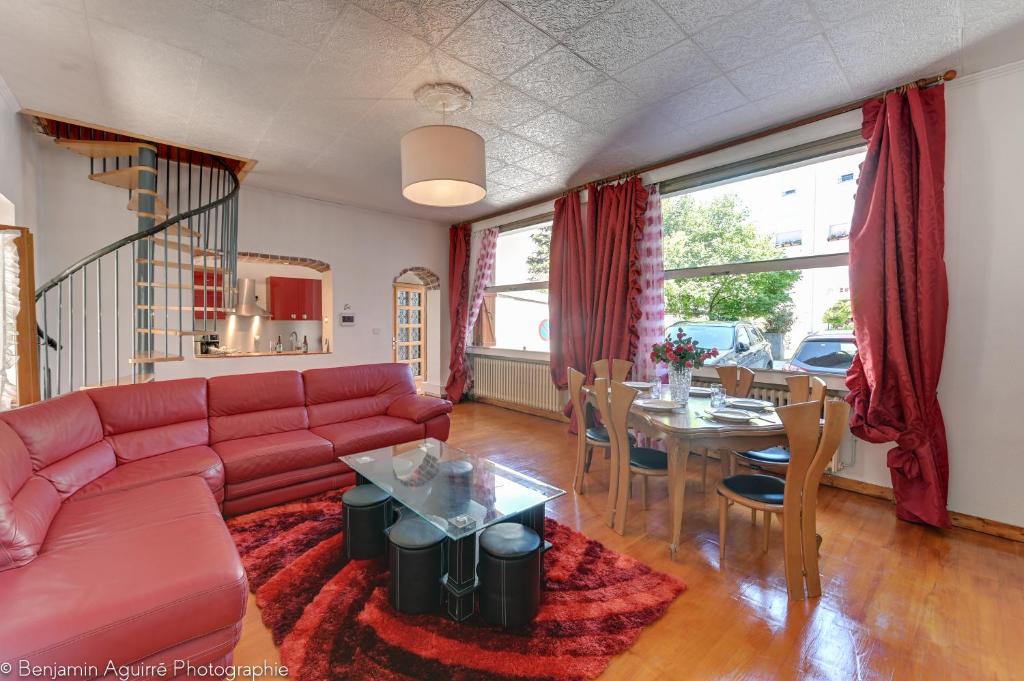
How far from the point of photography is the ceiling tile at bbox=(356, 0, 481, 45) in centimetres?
210

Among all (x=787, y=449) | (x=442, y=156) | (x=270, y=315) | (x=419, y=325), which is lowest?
(x=787, y=449)

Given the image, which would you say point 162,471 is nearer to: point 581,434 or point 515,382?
point 581,434

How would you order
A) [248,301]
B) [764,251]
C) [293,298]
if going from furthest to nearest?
[293,298] → [248,301] → [764,251]

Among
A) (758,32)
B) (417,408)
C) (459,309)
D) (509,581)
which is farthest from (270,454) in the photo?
(459,309)

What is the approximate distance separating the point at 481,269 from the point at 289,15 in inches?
167

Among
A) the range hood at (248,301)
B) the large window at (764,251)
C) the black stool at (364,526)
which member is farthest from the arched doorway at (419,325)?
the black stool at (364,526)

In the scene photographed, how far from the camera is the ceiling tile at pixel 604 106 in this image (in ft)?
9.43

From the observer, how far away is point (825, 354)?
3434mm

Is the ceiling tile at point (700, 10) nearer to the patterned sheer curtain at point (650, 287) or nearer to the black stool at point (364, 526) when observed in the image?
the patterned sheer curtain at point (650, 287)

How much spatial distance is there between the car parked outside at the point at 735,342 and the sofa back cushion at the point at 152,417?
13.1ft

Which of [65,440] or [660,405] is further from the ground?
[660,405]

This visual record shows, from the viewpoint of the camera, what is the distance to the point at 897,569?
87.8 inches

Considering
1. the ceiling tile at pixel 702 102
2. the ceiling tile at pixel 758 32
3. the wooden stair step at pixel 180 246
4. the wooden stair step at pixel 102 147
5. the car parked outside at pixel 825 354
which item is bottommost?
the car parked outside at pixel 825 354

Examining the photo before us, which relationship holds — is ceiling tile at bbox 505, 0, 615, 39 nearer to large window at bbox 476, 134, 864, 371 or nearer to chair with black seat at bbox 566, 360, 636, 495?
chair with black seat at bbox 566, 360, 636, 495
